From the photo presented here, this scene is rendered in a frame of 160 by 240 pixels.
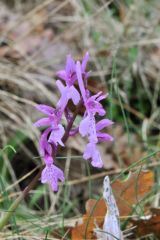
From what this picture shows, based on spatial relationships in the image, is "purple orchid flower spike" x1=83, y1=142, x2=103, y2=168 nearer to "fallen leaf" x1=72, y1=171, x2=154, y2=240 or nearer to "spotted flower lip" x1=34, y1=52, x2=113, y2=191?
"spotted flower lip" x1=34, y1=52, x2=113, y2=191

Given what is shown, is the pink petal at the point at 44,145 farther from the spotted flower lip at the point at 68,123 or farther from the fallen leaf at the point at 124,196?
the fallen leaf at the point at 124,196

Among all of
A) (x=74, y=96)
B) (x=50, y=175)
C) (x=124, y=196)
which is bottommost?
(x=50, y=175)

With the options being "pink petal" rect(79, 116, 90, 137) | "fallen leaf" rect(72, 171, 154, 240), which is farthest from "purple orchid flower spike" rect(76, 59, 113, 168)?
"fallen leaf" rect(72, 171, 154, 240)

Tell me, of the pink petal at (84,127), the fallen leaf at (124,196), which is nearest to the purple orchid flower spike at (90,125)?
the pink petal at (84,127)

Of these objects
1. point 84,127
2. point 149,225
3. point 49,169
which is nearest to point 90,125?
point 84,127

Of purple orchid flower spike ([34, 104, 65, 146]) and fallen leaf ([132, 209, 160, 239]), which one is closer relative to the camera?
purple orchid flower spike ([34, 104, 65, 146])

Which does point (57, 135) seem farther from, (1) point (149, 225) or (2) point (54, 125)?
(1) point (149, 225)

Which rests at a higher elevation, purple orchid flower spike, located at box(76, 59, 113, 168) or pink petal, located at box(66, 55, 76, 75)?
pink petal, located at box(66, 55, 76, 75)

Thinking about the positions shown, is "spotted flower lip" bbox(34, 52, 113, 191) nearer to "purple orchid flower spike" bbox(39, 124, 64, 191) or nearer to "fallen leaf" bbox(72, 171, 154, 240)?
"purple orchid flower spike" bbox(39, 124, 64, 191)

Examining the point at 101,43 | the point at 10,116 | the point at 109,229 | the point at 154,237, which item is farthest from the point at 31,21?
the point at 109,229

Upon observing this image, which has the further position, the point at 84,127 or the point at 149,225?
the point at 149,225

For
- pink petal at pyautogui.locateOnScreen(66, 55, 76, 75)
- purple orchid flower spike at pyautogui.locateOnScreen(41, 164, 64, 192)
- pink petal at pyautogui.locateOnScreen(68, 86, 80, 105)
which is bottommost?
purple orchid flower spike at pyautogui.locateOnScreen(41, 164, 64, 192)
